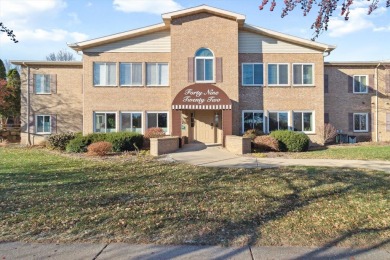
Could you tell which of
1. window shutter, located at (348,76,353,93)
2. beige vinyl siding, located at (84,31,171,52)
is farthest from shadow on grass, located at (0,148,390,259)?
window shutter, located at (348,76,353,93)

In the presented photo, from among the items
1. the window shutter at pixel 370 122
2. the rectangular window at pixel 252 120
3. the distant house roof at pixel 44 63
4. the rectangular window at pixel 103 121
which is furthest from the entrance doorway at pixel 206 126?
the window shutter at pixel 370 122

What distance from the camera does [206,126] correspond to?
22359mm

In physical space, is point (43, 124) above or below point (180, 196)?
above

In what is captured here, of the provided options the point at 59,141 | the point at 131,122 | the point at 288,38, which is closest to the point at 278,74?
the point at 288,38

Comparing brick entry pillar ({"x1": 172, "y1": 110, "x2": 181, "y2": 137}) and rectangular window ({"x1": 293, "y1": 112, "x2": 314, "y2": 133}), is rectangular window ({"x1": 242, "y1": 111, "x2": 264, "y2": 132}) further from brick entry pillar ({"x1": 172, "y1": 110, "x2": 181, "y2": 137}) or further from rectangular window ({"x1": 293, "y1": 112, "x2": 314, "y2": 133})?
brick entry pillar ({"x1": 172, "y1": 110, "x2": 181, "y2": 137})

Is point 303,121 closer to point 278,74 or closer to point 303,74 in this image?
point 303,74

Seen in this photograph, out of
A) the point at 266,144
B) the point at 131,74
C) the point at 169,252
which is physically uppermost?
the point at 131,74

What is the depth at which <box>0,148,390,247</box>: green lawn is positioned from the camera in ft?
17.0

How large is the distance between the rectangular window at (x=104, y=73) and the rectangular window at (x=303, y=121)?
1260cm

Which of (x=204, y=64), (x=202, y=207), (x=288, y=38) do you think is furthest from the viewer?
(x=288, y=38)

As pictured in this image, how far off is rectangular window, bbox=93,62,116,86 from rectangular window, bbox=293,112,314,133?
12598 millimetres

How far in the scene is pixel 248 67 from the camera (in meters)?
22.1

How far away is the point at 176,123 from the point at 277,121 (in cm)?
698

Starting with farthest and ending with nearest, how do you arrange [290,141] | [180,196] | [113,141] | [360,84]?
[360,84] < [290,141] < [113,141] < [180,196]
